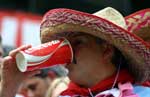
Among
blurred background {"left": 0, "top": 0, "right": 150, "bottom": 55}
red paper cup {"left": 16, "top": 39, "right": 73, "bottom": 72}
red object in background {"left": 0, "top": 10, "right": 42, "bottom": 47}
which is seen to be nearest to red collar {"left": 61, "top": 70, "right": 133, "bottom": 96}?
red paper cup {"left": 16, "top": 39, "right": 73, "bottom": 72}

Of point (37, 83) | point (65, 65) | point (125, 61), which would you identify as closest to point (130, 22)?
point (125, 61)

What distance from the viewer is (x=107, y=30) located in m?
2.93

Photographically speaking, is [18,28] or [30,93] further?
[18,28]

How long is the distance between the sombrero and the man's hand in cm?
19

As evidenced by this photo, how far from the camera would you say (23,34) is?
7973 millimetres

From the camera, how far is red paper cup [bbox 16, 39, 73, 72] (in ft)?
9.46

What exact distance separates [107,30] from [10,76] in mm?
595

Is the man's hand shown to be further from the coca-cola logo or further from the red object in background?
the red object in background

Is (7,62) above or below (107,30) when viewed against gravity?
below

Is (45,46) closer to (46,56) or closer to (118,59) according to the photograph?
(46,56)

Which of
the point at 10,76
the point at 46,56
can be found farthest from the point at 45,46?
the point at 10,76

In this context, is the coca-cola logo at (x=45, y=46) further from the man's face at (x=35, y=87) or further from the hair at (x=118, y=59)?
the man's face at (x=35, y=87)

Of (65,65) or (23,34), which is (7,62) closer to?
(65,65)

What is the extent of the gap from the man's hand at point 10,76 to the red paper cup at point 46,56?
198 mm
